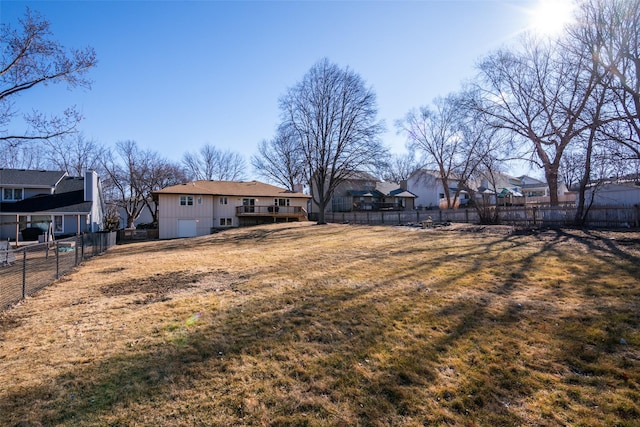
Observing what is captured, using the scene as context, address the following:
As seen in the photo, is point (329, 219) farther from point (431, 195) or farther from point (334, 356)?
point (334, 356)

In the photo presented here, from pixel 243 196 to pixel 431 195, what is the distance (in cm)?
3207

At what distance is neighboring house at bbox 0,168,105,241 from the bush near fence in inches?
535

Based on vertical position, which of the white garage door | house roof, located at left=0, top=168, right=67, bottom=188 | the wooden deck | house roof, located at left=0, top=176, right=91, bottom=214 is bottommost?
the white garage door

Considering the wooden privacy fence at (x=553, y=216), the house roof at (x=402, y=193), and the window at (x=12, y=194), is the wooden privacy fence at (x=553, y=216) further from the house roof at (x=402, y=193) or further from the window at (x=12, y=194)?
the window at (x=12, y=194)

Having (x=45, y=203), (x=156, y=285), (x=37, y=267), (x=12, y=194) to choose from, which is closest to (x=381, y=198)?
(x=45, y=203)

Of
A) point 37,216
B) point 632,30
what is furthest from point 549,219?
point 37,216

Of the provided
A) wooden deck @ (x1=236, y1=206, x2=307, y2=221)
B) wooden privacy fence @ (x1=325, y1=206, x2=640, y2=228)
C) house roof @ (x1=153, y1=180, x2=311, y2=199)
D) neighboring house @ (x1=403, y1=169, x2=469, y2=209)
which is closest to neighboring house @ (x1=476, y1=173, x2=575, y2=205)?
neighboring house @ (x1=403, y1=169, x2=469, y2=209)

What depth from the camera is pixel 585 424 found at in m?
2.70

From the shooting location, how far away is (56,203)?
27.9 metres

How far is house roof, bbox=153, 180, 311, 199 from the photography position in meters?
29.9

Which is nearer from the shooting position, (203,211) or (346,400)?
(346,400)

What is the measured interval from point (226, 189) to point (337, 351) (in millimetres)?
30949

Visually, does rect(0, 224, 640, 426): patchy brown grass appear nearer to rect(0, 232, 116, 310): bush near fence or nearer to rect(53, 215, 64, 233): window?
rect(0, 232, 116, 310): bush near fence

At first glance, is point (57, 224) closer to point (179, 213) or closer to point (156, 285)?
point (179, 213)
